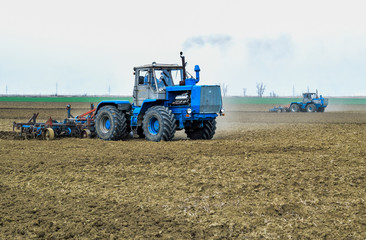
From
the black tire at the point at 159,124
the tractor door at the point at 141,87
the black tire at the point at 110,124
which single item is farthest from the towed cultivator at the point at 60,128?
the black tire at the point at 159,124

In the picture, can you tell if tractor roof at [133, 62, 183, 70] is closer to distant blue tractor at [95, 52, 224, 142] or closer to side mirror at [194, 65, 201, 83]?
distant blue tractor at [95, 52, 224, 142]

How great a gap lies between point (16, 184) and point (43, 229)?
9.17 feet

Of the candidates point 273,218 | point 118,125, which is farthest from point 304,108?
point 273,218

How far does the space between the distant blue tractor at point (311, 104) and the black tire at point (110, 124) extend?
28.2 m

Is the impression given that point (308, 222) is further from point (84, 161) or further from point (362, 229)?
point (84, 161)

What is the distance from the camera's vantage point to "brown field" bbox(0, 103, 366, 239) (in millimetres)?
6191

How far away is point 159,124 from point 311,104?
29329 millimetres

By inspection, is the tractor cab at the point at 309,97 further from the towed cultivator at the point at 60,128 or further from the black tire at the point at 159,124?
the black tire at the point at 159,124

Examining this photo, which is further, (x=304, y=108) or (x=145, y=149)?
(x=304, y=108)

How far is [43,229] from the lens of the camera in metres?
6.25

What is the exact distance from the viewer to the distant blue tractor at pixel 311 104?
4066cm

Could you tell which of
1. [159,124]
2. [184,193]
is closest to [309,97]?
[159,124]

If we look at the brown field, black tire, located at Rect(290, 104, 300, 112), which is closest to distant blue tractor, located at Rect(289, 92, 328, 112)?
black tire, located at Rect(290, 104, 300, 112)

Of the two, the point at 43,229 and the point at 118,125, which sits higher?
the point at 118,125
